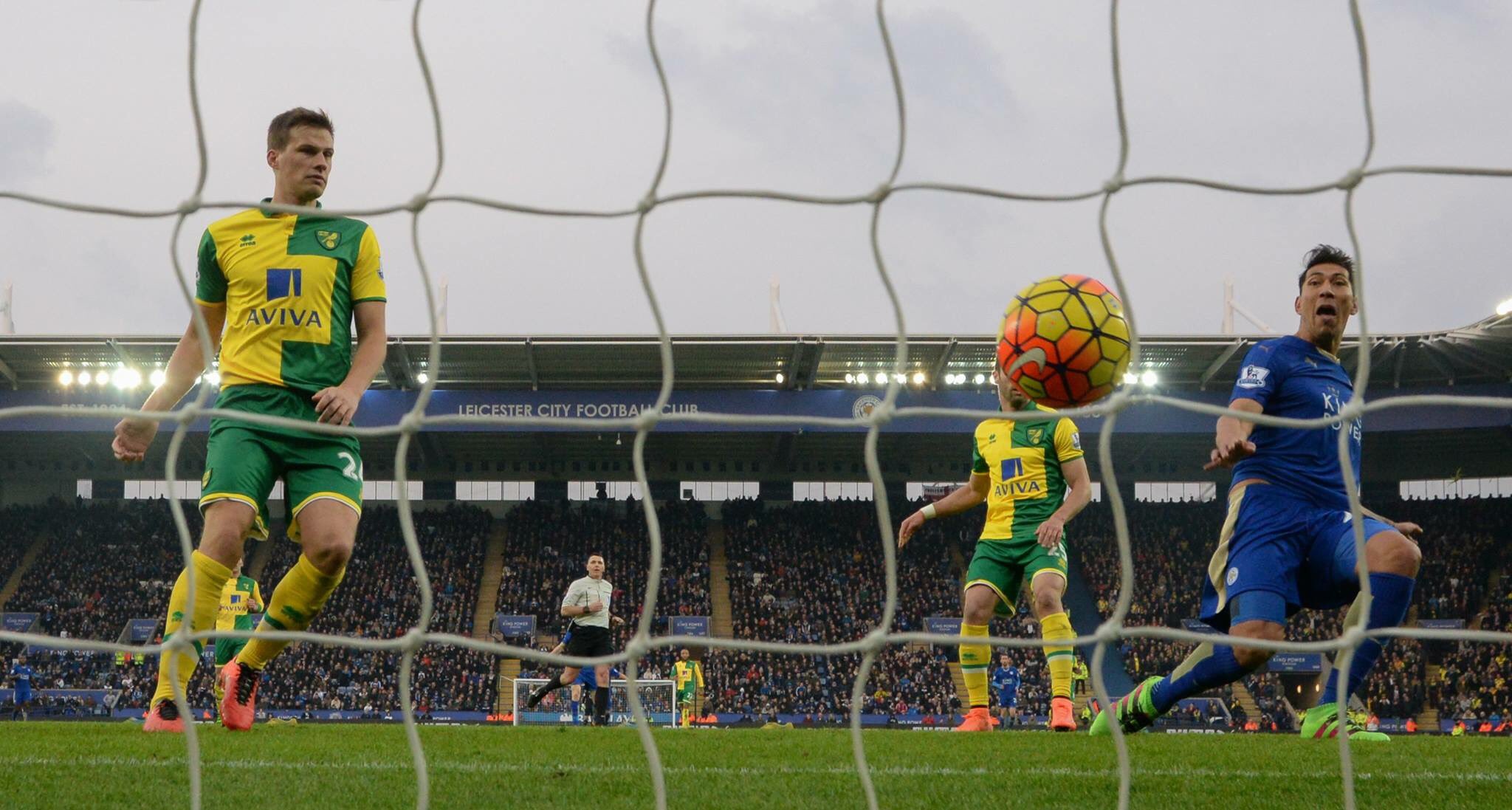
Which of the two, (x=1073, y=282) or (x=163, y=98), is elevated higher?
(x=163, y=98)

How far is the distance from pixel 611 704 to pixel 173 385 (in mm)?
19207

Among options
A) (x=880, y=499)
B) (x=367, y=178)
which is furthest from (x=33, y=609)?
(x=880, y=499)

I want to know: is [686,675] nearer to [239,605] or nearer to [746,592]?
[239,605]

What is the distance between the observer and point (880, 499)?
10.7 feet

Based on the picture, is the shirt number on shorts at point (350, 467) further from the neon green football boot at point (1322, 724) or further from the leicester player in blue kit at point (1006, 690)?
the leicester player in blue kit at point (1006, 690)

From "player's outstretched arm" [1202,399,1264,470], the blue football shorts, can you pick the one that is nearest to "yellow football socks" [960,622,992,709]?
the blue football shorts

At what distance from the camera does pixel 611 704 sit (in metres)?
23.2

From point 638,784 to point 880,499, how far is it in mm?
1290

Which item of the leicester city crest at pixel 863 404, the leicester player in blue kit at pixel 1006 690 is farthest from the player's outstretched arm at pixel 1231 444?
the leicester city crest at pixel 863 404

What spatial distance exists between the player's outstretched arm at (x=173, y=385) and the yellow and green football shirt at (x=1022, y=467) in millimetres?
4486

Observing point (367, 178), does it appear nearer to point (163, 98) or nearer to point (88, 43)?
point (163, 98)

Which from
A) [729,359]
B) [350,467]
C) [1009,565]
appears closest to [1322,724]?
[1009,565]

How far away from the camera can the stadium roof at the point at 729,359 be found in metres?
→ 27.3

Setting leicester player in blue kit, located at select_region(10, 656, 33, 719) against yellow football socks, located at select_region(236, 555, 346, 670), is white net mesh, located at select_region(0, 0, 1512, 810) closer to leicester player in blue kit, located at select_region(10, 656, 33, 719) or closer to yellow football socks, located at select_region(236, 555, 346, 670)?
yellow football socks, located at select_region(236, 555, 346, 670)
